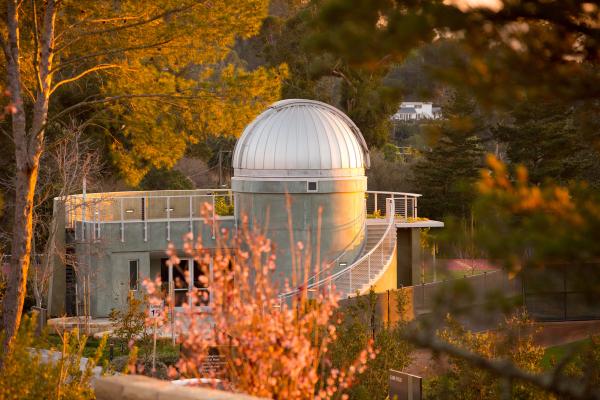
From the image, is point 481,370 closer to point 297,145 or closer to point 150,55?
point 150,55

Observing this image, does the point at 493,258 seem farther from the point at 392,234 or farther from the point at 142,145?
the point at 392,234

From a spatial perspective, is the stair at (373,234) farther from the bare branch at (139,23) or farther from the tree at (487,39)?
the tree at (487,39)

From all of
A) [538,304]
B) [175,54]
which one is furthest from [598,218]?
[538,304]

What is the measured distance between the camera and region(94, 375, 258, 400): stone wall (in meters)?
7.34

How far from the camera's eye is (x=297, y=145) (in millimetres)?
27250

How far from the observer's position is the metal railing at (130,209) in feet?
92.6

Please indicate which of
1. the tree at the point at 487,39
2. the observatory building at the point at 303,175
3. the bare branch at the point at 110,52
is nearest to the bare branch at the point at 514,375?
the tree at the point at 487,39

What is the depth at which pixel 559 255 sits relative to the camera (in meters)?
5.00

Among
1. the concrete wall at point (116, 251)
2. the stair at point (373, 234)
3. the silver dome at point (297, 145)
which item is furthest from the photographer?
the stair at point (373, 234)

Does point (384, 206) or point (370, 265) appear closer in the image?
point (370, 265)

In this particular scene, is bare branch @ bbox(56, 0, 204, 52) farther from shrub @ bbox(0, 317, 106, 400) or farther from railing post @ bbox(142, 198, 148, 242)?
railing post @ bbox(142, 198, 148, 242)

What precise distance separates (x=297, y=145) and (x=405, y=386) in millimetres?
15428

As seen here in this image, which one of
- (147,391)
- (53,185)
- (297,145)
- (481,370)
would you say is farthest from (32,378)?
(53,185)

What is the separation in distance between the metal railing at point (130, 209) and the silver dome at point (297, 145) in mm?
1864
